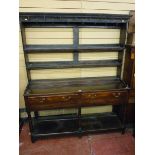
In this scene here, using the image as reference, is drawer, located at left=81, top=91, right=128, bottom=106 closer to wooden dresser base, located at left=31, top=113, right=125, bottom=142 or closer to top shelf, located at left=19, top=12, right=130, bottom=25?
wooden dresser base, located at left=31, top=113, right=125, bottom=142

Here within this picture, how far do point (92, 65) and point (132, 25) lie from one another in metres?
0.81

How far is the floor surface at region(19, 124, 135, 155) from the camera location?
222 centimetres

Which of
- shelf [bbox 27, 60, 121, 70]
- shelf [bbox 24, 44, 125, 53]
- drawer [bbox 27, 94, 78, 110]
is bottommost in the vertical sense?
drawer [bbox 27, 94, 78, 110]

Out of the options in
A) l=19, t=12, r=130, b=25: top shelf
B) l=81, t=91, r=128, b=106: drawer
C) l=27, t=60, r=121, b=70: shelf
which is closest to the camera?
l=19, t=12, r=130, b=25: top shelf

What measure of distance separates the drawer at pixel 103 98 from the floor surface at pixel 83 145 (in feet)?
1.83

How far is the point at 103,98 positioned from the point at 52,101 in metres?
0.70

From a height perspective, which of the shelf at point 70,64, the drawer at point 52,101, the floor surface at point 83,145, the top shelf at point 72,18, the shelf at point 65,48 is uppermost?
the top shelf at point 72,18

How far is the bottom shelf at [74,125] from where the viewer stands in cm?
245

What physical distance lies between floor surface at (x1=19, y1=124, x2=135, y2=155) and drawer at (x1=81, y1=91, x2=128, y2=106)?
56 cm

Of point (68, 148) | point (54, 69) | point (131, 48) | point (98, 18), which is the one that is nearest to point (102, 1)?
point (98, 18)

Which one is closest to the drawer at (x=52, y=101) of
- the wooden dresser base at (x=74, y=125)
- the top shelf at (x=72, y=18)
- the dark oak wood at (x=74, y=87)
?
the dark oak wood at (x=74, y=87)

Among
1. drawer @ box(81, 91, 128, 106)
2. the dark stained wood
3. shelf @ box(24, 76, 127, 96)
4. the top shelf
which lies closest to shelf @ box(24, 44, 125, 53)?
the dark stained wood

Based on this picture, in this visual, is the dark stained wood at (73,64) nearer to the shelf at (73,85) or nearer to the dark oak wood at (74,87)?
the dark oak wood at (74,87)

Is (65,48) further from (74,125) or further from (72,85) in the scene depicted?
(74,125)
